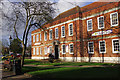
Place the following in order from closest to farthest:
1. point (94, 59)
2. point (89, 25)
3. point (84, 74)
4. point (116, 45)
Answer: point (84, 74) → point (116, 45) → point (94, 59) → point (89, 25)

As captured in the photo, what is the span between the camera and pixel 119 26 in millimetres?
19766

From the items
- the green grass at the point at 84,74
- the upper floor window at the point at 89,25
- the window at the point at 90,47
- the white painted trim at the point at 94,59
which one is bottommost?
the white painted trim at the point at 94,59

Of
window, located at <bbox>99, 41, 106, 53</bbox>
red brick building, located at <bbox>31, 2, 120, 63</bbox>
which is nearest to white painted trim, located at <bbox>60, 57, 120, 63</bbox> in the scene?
red brick building, located at <bbox>31, 2, 120, 63</bbox>

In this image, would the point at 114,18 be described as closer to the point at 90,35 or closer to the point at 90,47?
the point at 90,35

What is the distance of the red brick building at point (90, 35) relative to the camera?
20344 millimetres

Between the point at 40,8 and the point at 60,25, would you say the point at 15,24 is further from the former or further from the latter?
the point at 60,25

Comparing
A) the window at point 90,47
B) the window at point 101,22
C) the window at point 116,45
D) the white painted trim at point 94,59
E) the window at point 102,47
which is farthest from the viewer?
the window at point 90,47

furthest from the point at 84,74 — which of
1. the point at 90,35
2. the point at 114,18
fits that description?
the point at 90,35

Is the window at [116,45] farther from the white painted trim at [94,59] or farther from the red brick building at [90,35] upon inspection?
the white painted trim at [94,59]

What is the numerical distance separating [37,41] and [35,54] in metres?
3.77

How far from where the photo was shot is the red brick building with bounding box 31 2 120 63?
20344mm

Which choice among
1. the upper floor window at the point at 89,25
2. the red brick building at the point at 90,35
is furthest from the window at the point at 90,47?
the upper floor window at the point at 89,25

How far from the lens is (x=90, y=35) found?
23.2m

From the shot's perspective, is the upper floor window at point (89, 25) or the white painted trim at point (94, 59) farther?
the upper floor window at point (89, 25)
